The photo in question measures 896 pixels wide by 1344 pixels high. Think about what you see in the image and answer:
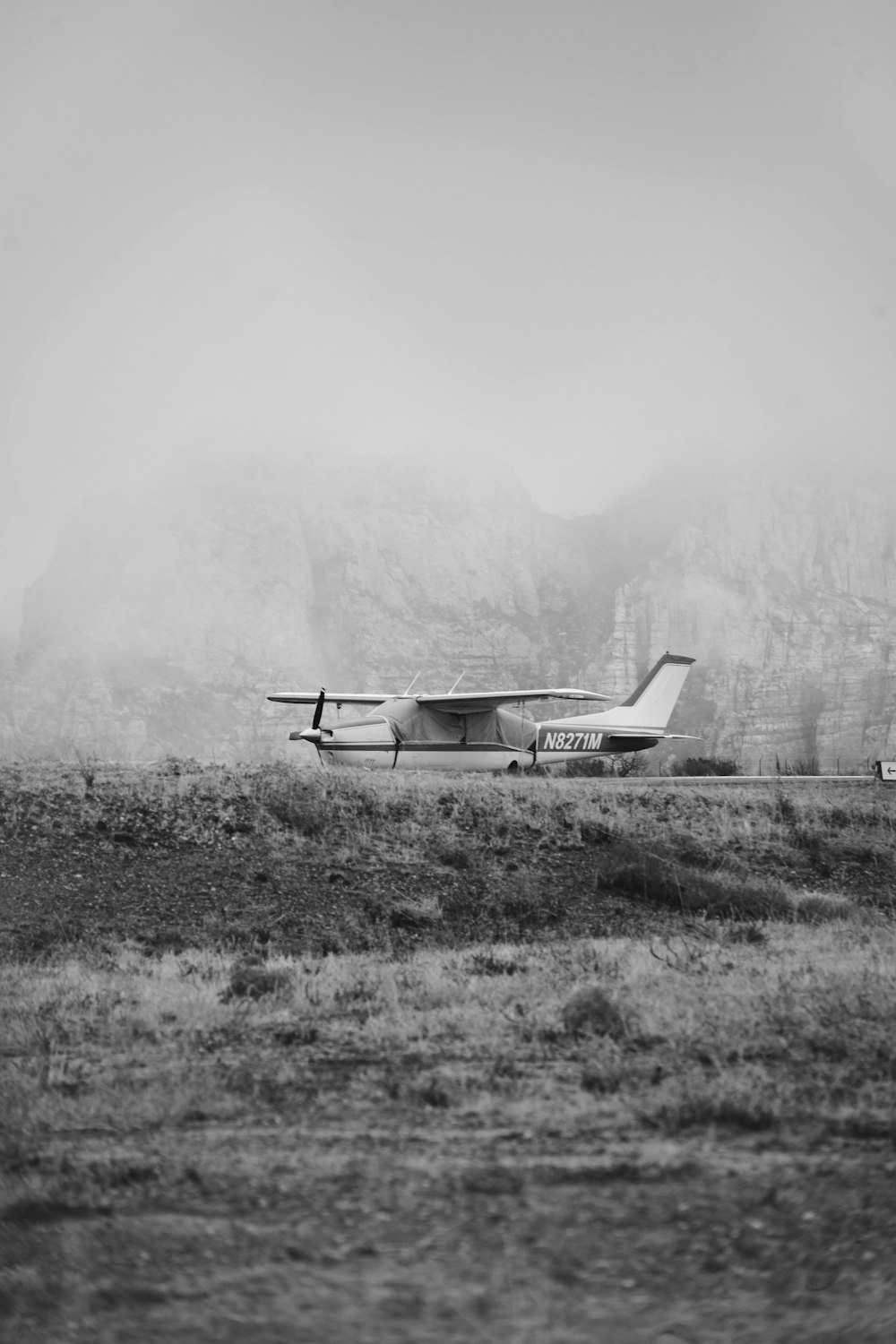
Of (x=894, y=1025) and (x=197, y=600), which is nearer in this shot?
(x=894, y=1025)

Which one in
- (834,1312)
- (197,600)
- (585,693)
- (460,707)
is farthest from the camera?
(197,600)

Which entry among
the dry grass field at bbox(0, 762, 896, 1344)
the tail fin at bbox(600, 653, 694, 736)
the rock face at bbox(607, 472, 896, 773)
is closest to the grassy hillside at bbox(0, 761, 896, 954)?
the dry grass field at bbox(0, 762, 896, 1344)

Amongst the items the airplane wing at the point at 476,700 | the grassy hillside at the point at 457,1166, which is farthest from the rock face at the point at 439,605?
the grassy hillside at the point at 457,1166

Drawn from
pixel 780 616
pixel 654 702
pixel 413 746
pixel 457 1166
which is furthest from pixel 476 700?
pixel 780 616

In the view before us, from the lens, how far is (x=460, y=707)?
26.8m

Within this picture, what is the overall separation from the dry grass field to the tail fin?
60.3 ft

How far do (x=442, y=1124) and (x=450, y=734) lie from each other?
2156 centimetres

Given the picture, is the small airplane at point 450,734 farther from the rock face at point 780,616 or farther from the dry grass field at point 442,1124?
the rock face at point 780,616

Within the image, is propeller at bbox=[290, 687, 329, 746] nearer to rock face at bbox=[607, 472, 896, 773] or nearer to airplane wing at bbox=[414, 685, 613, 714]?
airplane wing at bbox=[414, 685, 613, 714]

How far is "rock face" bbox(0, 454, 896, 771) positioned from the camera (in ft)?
397

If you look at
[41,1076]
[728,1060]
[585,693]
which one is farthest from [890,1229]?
[585,693]

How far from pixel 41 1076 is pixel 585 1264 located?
13.0 feet

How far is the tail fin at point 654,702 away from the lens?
32844 mm

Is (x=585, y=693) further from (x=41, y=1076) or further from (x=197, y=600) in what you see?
(x=197, y=600)
